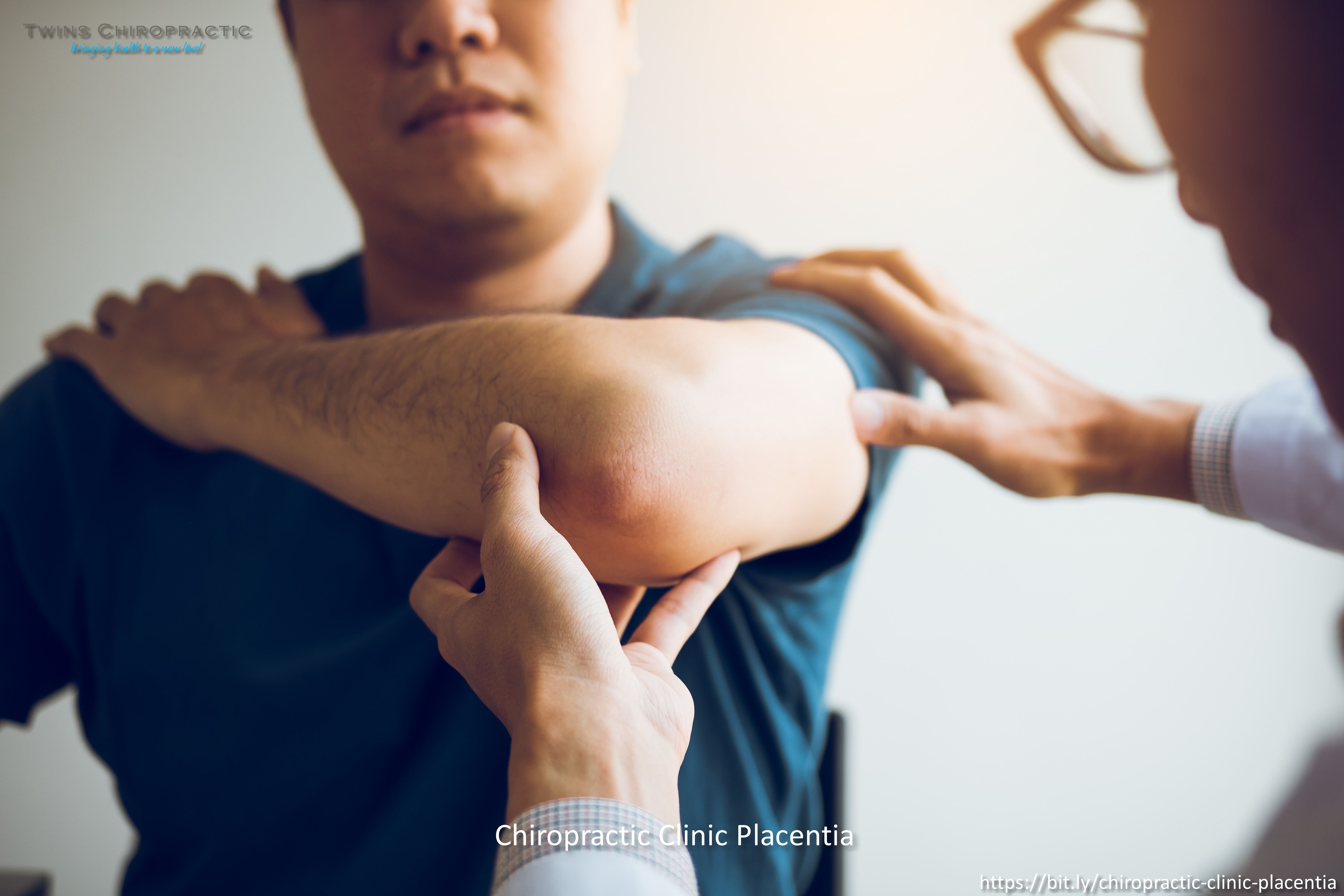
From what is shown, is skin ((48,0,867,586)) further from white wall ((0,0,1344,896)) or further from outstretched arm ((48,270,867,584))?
white wall ((0,0,1344,896))

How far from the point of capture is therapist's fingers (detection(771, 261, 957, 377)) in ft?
1.99

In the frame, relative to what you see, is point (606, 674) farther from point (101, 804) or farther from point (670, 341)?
point (101, 804)

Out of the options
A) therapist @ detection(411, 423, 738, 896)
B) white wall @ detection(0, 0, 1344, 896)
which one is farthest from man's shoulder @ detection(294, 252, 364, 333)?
therapist @ detection(411, 423, 738, 896)

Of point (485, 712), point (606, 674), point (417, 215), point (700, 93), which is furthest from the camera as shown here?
point (700, 93)

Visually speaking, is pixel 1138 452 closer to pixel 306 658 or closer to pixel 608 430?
pixel 608 430

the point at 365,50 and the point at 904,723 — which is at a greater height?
the point at 365,50

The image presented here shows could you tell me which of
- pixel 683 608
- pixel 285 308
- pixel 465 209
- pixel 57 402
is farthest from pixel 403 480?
pixel 57 402

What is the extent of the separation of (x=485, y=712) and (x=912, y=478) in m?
0.73

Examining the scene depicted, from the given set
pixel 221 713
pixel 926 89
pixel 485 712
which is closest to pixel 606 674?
pixel 485 712

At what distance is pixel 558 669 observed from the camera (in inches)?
11.9

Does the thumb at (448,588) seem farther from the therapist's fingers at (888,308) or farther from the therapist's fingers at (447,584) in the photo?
the therapist's fingers at (888,308)

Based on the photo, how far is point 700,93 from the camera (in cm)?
100

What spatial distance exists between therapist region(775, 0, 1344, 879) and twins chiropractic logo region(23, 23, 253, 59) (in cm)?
81

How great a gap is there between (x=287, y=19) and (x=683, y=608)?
31.1 inches
